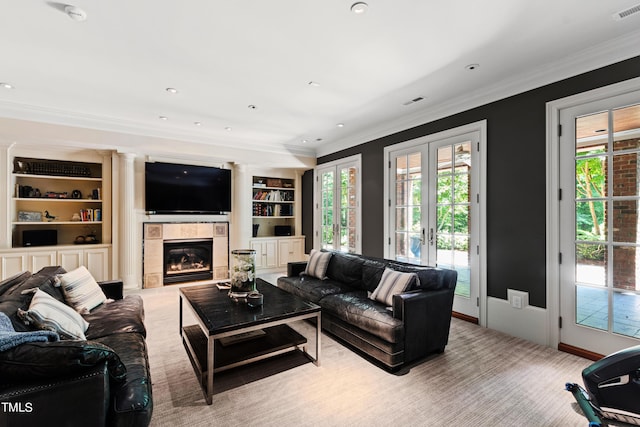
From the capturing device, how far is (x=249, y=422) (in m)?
1.84

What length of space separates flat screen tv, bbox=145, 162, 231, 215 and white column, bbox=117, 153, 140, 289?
27 centimetres

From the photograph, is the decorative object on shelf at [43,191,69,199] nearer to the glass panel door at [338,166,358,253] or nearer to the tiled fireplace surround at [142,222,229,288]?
the tiled fireplace surround at [142,222,229,288]

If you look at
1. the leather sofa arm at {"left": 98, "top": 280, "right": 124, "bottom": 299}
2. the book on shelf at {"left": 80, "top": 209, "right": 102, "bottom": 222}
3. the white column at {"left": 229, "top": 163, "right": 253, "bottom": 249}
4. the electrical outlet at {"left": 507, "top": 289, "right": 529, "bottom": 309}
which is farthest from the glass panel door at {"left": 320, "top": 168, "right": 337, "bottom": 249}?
the book on shelf at {"left": 80, "top": 209, "right": 102, "bottom": 222}

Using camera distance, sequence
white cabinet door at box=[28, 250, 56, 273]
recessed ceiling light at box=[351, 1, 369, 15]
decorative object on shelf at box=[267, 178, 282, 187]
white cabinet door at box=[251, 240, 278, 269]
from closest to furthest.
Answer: recessed ceiling light at box=[351, 1, 369, 15] < white cabinet door at box=[28, 250, 56, 273] < white cabinet door at box=[251, 240, 278, 269] < decorative object on shelf at box=[267, 178, 282, 187]

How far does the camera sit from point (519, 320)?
10.2 feet

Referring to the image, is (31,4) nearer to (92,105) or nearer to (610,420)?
(92,105)

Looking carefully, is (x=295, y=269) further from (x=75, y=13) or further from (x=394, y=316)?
(x=75, y=13)

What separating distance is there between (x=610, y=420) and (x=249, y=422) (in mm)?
2033

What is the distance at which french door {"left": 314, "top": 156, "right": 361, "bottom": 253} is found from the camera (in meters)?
5.46

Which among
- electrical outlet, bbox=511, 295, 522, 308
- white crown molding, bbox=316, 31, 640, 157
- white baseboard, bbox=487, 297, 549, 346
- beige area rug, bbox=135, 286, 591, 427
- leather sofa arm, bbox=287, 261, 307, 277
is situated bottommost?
beige area rug, bbox=135, 286, 591, 427

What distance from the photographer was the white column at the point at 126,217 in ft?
15.8

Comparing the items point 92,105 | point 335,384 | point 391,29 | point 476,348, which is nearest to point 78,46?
point 92,105

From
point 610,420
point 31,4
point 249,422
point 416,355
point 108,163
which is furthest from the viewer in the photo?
point 108,163

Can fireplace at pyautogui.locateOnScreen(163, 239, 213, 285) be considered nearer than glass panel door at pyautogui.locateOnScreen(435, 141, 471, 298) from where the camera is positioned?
No
